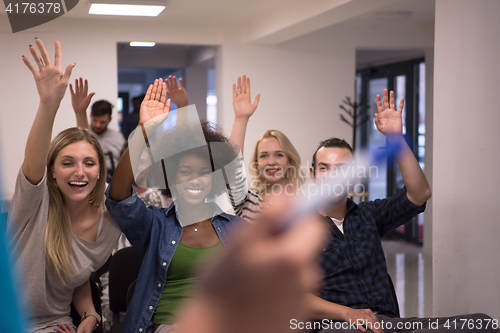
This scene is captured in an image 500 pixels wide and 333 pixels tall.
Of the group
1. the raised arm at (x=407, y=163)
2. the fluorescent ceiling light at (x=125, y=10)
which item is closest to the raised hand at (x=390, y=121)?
the raised arm at (x=407, y=163)

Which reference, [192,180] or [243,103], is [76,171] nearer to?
[192,180]

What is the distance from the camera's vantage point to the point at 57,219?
1.83 metres

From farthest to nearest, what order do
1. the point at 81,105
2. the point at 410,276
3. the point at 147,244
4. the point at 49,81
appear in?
the point at 410,276 < the point at 81,105 < the point at 147,244 < the point at 49,81

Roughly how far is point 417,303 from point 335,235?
255 cm

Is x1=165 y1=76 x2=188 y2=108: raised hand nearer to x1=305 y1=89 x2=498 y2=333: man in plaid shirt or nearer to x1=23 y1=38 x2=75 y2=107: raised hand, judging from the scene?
x1=305 y1=89 x2=498 y2=333: man in plaid shirt

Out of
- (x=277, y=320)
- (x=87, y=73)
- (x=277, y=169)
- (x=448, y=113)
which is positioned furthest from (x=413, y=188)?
(x=87, y=73)

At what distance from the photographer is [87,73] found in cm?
554

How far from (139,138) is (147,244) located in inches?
17.4

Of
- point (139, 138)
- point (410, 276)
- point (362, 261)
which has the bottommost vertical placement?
point (410, 276)

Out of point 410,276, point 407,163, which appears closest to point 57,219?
point 407,163

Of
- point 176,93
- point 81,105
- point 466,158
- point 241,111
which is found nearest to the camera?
point 466,158

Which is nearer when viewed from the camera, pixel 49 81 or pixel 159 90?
pixel 49 81

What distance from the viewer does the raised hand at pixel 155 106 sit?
1.91 metres

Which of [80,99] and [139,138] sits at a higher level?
[80,99]
